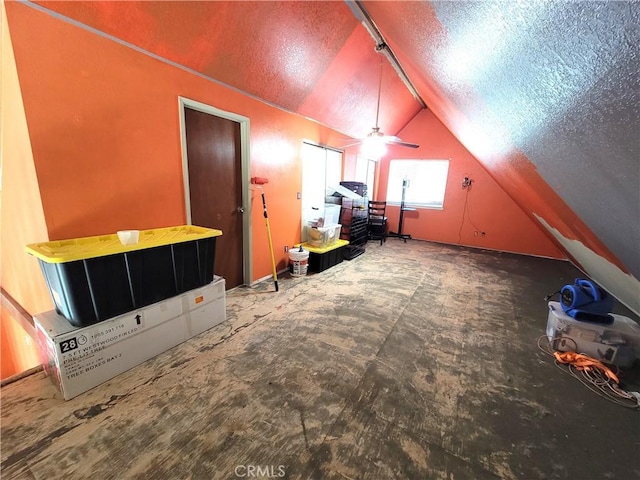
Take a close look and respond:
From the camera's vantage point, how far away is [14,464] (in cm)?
124

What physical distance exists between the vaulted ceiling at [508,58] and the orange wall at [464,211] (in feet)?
12.3

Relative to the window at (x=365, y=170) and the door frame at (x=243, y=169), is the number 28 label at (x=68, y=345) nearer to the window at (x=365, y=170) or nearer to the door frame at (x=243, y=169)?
the door frame at (x=243, y=169)

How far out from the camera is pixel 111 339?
1.73 m

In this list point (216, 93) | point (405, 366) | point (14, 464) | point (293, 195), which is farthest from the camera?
point (293, 195)

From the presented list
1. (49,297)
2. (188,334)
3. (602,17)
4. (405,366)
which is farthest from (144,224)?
(602,17)

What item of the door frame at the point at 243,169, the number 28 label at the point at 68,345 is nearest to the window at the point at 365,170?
the door frame at the point at 243,169

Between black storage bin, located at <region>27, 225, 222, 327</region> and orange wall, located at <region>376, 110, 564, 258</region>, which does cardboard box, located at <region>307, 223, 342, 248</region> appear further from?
orange wall, located at <region>376, 110, 564, 258</region>

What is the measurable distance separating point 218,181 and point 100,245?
1.31m

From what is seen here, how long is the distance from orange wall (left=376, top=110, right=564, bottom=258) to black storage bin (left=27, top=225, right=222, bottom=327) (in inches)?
221

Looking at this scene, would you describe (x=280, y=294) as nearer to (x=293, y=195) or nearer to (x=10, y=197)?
(x=293, y=195)

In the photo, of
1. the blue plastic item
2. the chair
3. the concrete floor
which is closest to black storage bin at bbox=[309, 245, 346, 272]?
the concrete floor

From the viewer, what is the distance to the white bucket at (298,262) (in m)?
3.76

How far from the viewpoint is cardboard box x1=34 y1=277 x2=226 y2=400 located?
1.56 m

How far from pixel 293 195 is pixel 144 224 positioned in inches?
80.7
